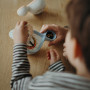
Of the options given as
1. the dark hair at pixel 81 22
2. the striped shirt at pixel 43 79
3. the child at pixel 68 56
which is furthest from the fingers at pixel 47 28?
the dark hair at pixel 81 22

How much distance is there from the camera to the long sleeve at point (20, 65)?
0.47 meters

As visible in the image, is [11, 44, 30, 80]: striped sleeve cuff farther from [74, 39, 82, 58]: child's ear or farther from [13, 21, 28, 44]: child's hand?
[74, 39, 82, 58]: child's ear

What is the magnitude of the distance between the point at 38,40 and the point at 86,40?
26cm

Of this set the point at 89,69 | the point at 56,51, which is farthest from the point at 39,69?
the point at 89,69

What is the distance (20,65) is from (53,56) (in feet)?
0.44

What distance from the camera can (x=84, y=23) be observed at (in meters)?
0.29

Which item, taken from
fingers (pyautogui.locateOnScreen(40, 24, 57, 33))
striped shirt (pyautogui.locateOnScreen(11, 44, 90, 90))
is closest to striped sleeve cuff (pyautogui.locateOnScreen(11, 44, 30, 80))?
striped shirt (pyautogui.locateOnScreen(11, 44, 90, 90))

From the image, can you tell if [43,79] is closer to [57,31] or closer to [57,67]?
[57,67]

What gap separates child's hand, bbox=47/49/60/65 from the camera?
0.53 m

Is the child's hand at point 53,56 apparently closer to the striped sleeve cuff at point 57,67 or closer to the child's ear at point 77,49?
the striped sleeve cuff at point 57,67

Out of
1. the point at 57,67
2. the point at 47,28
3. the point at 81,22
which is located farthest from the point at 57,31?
the point at 81,22

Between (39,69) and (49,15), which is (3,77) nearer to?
(39,69)

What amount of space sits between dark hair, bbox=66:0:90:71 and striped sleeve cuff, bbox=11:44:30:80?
0.72ft

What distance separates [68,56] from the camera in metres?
0.43
